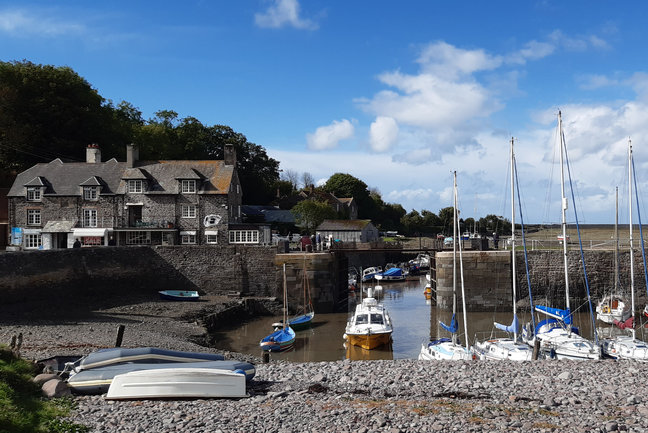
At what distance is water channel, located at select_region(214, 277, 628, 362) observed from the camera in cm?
2616

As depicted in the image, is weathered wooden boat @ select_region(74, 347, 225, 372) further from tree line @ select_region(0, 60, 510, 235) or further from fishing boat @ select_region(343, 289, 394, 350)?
tree line @ select_region(0, 60, 510, 235)

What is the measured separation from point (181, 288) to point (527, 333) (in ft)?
78.5

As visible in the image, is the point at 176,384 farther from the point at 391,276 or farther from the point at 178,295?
the point at 391,276

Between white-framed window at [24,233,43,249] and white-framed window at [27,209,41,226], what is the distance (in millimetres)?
916

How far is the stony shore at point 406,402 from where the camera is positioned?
11094 millimetres

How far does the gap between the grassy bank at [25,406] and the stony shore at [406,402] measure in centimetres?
43

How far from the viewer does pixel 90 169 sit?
151 feet

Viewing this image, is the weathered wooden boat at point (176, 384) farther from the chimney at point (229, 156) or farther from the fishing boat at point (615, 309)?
the chimney at point (229, 156)

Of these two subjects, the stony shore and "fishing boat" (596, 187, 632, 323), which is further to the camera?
"fishing boat" (596, 187, 632, 323)

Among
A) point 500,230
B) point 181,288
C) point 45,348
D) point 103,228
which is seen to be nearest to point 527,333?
point 45,348

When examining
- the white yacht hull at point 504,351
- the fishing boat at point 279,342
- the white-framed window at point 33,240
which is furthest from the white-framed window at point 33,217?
the white yacht hull at point 504,351

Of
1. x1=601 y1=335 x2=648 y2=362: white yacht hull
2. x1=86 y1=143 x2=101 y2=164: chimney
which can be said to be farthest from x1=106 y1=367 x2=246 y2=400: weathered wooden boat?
x1=86 y1=143 x2=101 y2=164: chimney

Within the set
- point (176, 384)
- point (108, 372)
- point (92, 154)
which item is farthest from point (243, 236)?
point (176, 384)

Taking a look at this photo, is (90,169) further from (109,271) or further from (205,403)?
(205,403)
